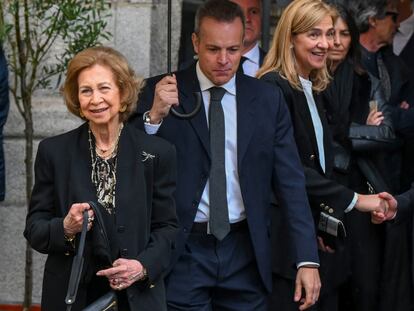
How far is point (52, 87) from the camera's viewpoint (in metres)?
7.77

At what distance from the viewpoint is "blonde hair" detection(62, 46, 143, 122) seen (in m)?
4.53

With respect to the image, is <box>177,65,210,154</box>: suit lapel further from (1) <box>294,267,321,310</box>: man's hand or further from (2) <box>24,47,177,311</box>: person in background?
(1) <box>294,267,321,310</box>: man's hand

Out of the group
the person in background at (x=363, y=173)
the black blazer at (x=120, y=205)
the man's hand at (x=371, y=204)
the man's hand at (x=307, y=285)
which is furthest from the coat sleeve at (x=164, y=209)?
the person in background at (x=363, y=173)

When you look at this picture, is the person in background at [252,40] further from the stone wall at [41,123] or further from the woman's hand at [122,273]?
the woman's hand at [122,273]

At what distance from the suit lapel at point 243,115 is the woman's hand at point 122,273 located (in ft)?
2.68

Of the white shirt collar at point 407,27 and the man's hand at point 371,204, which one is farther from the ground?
the white shirt collar at point 407,27

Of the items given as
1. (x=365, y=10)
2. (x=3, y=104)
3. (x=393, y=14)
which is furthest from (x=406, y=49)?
(x=3, y=104)

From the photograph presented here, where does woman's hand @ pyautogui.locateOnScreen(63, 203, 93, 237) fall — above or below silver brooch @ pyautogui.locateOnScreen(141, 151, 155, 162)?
below

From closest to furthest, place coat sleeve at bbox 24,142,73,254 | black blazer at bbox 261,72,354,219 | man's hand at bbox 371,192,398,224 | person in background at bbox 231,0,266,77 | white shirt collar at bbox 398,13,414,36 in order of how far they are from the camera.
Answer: coat sleeve at bbox 24,142,73,254
black blazer at bbox 261,72,354,219
man's hand at bbox 371,192,398,224
person in background at bbox 231,0,266,77
white shirt collar at bbox 398,13,414,36

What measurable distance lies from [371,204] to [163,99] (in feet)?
4.64

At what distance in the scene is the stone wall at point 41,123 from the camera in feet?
25.4

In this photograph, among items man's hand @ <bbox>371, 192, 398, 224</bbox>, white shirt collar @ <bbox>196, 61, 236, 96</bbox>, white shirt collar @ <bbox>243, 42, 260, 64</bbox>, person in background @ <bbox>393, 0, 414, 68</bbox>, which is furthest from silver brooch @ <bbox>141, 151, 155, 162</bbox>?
person in background @ <bbox>393, 0, 414, 68</bbox>

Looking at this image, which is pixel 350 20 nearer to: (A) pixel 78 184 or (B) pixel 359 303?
(B) pixel 359 303

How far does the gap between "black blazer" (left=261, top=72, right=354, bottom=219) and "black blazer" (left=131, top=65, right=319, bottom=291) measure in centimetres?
28
